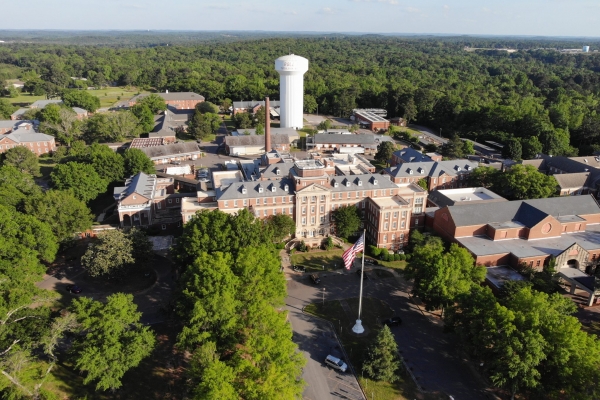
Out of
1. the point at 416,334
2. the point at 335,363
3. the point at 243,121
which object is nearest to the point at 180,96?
the point at 243,121

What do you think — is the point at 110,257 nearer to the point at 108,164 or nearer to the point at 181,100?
the point at 108,164

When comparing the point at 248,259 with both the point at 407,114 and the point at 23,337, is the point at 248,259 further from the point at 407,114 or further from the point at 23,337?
the point at 407,114

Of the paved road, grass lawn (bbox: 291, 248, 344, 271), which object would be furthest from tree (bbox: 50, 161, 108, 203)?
the paved road

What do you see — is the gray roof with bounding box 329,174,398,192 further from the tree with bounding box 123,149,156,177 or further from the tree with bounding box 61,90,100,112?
the tree with bounding box 61,90,100,112

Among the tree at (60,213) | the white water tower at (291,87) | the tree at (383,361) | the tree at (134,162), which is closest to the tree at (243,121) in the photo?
the white water tower at (291,87)

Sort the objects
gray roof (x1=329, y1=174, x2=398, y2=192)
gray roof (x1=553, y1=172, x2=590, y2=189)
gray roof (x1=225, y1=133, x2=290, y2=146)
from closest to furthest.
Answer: gray roof (x1=329, y1=174, x2=398, y2=192) → gray roof (x1=553, y1=172, x2=590, y2=189) → gray roof (x1=225, y1=133, x2=290, y2=146)

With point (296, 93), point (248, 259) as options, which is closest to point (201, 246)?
point (248, 259)

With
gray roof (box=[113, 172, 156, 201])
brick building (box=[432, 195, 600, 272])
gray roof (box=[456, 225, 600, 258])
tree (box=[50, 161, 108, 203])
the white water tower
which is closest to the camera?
brick building (box=[432, 195, 600, 272])
